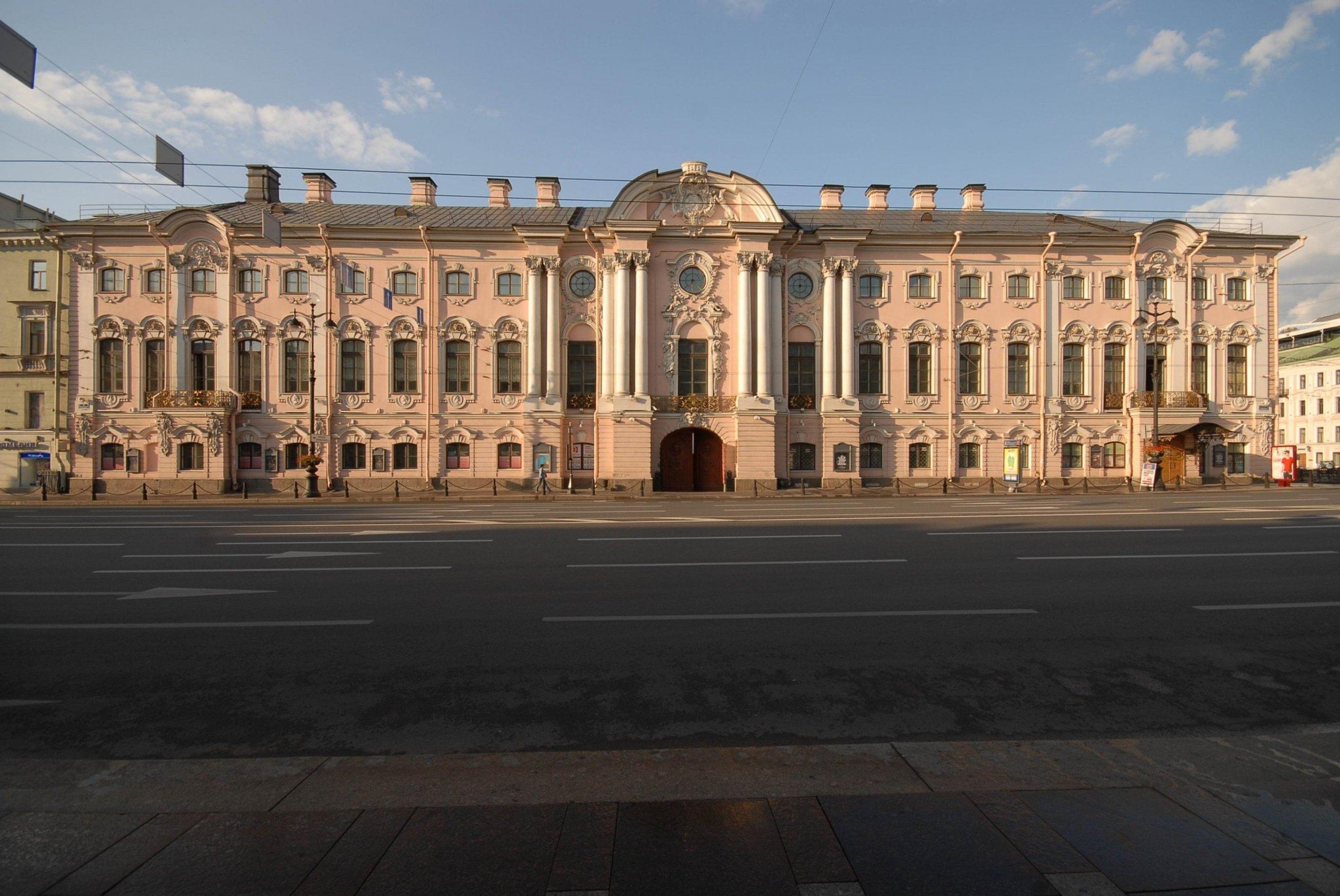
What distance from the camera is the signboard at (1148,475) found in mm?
28172

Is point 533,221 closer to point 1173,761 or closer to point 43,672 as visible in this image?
point 43,672

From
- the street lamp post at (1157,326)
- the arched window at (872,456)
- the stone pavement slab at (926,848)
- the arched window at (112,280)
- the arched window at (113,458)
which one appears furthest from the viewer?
the arched window at (872,456)

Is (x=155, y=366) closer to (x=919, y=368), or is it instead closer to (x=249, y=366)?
(x=249, y=366)

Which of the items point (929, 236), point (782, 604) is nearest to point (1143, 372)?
point (929, 236)

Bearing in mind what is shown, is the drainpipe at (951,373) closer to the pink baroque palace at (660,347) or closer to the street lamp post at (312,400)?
the pink baroque palace at (660,347)

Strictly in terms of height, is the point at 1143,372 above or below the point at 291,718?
above

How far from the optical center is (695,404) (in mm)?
30766

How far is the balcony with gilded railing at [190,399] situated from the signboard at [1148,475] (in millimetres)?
40009

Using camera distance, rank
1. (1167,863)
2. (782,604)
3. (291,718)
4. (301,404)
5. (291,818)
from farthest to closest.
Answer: (301,404)
(782,604)
(291,718)
(291,818)
(1167,863)

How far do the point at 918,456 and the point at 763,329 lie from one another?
31.5 ft

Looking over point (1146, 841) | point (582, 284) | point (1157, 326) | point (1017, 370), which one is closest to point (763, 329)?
point (582, 284)

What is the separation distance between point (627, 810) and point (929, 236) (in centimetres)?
3296

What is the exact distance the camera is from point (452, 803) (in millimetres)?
3516

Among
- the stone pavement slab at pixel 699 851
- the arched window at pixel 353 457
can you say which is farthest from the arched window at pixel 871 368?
the stone pavement slab at pixel 699 851
